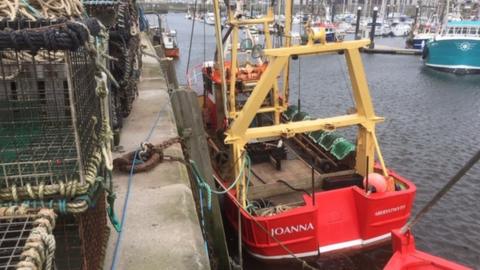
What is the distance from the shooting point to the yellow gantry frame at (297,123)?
6598mm

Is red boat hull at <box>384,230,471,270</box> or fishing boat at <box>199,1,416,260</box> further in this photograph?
fishing boat at <box>199,1,416,260</box>

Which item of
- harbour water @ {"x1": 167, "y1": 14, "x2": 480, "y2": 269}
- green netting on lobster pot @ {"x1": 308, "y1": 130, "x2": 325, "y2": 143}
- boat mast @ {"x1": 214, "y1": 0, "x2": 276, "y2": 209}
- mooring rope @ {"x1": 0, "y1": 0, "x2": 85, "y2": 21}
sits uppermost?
mooring rope @ {"x1": 0, "y1": 0, "x2": 85, "y2": 21}

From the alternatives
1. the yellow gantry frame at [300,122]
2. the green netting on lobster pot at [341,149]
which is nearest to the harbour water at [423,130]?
the green netting on lobster pot at [341,149]

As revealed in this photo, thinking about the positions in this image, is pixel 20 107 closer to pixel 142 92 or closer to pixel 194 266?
pixel 194 266

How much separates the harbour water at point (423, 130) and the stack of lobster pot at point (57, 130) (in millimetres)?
4833

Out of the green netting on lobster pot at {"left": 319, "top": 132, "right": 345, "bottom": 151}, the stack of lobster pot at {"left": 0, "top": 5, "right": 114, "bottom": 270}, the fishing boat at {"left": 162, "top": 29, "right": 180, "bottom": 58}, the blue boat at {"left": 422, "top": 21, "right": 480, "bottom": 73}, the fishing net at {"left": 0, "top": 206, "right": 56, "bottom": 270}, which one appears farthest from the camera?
the fishing boat at {"left": 162, "top": 29, "right": 180, "bottom": 58}

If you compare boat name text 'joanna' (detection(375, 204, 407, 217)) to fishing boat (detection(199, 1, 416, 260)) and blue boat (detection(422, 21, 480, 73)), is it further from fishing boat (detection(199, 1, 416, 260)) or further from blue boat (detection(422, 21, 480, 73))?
blue boat (detection(422, 21, 480, 73))

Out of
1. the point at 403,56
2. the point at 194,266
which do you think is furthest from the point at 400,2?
the point at 194,266

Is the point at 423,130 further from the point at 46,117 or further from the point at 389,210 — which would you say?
the point at 46,117

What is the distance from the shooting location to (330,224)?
700 cm

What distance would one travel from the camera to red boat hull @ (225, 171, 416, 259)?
6562 millimetres

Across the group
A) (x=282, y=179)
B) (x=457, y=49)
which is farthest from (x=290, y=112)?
(x=457, y=49)

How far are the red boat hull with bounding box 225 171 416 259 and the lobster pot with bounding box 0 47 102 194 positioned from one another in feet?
12.1

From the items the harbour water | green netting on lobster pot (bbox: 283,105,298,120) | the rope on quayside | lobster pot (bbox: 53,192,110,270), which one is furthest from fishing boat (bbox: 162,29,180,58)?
lobster pot (bbox: 53,192,110,270)
